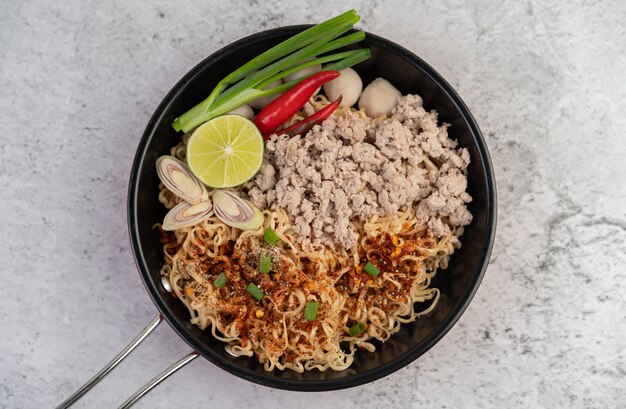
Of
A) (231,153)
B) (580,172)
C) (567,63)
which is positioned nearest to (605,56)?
(567,63)

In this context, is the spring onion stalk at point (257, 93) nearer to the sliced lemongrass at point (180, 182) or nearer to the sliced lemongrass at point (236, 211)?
the sliced lemongrass at point (180, 182)

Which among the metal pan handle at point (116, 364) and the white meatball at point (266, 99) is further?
the white meatball at point (266, 99)

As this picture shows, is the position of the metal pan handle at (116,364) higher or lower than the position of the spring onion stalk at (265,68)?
lower

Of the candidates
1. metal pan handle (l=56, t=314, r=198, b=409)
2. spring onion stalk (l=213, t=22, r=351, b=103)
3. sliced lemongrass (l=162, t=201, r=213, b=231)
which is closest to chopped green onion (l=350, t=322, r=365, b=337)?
metal pan handle (l=56, t=314, r=198, b=409)

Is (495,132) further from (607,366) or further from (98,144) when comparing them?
(98,144)

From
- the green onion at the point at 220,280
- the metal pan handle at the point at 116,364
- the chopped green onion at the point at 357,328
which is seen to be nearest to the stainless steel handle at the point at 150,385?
the metal pan handle at the point at 116,364

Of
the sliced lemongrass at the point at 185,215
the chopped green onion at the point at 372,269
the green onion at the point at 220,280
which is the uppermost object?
the sliced lemongrass at the point at 185,215

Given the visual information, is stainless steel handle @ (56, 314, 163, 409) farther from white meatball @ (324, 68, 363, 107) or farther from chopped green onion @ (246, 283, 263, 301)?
white meatball @ (324, 68, 363, 107)
